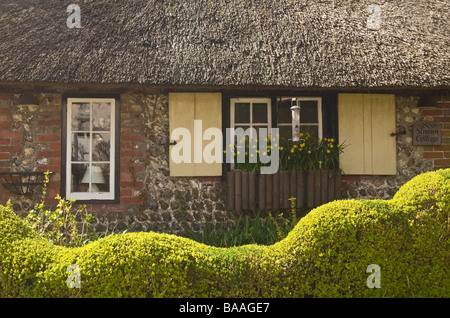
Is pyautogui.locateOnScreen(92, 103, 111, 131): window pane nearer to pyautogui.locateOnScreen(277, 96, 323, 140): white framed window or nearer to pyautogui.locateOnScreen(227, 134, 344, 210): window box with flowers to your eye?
pyautogui.locateOnScreen(227, 134, 344, 210): window box with flowers

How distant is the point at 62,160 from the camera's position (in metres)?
4.91

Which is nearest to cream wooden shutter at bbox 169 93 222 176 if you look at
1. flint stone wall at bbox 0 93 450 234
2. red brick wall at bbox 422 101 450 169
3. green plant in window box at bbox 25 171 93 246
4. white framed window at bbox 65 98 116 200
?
flint stone wall at bbox 0 93 450 234

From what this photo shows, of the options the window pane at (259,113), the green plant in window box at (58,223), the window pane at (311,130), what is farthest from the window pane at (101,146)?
the window pane at (311,130)

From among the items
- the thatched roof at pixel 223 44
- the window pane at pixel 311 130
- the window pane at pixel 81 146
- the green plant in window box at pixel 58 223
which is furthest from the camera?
the window pane at pixel 311 130

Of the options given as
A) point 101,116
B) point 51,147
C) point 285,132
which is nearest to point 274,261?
point 285,132

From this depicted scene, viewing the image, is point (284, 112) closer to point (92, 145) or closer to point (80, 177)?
point (92, 145)

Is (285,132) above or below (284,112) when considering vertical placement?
below

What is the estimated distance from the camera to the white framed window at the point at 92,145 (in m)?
5.00

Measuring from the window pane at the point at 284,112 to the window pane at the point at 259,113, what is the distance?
208 millimetres

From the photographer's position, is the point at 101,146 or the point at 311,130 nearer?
the point at 101,146

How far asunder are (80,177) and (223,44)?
257cm

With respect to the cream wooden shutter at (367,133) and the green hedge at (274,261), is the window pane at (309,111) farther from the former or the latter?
the green hedge at (274,261)

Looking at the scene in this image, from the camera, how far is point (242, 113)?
5.22 m
